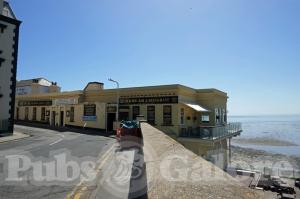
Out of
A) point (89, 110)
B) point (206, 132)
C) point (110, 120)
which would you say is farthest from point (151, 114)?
point (89, 110)

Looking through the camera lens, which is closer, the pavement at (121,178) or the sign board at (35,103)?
the pavement at (121,178)

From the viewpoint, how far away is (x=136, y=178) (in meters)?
8.12

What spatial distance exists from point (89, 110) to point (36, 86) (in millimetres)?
17570

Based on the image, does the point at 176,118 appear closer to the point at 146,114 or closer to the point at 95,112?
the point at 146,114

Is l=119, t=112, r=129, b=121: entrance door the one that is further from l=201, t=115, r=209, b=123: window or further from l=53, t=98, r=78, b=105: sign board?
l=201, t=115, r=209, b=123: window

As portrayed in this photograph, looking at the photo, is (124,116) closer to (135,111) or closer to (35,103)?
(135,111)

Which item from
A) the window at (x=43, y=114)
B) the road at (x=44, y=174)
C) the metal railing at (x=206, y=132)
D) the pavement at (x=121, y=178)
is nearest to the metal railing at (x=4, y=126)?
the road at (x=44, y=174)

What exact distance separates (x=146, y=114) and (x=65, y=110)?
1270 cm

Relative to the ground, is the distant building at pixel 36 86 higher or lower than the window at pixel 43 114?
higher

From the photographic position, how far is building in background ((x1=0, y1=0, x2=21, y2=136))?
76.8 ft

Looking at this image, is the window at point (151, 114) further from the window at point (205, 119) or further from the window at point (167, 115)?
the window at point (205, 119)

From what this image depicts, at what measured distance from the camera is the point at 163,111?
88.7 ft

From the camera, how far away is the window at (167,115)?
87.0ft

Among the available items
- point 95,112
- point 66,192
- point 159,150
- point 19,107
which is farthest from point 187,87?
point 19,107
